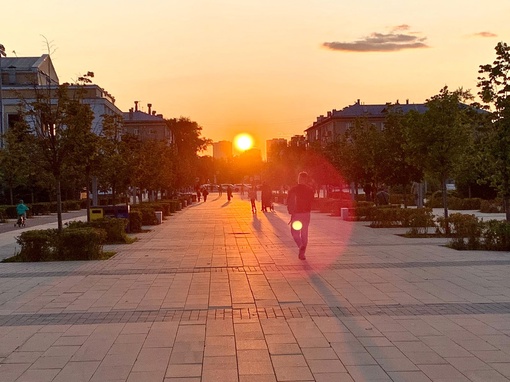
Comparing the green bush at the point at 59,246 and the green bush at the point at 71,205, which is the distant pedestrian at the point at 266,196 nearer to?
the green bush at the point at 71,205

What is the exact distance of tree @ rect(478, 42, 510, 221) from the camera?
15.9 metres

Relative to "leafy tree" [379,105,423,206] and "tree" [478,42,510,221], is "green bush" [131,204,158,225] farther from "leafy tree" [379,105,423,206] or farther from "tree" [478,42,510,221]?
"tree" [478,42,510,221]

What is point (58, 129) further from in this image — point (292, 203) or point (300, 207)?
point (300, 207)

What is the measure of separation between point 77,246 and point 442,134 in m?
11.1

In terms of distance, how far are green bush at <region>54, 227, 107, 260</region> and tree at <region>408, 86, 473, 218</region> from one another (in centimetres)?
1029

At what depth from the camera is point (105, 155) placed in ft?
64.4

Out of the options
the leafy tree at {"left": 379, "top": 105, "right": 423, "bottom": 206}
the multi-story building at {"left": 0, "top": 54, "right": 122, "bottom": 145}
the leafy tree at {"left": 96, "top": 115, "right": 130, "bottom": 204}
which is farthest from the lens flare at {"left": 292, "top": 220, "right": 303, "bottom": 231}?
the multi-story building at {"left": 0, "top": 54, "right": 122, "bottom": 145}

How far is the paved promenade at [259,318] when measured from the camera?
5.91m

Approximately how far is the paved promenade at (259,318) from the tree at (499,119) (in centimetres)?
235

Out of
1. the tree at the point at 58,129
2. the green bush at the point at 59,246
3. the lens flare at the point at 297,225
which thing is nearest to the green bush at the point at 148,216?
the tree at the point at 58,129

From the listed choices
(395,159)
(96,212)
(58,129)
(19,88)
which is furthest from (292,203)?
(19,88)

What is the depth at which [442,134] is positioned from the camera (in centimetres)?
1983

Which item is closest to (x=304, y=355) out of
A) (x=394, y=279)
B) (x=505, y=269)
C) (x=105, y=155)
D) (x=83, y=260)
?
(x=394, y=279)

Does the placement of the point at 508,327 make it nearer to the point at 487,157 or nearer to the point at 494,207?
the point at 487,157
